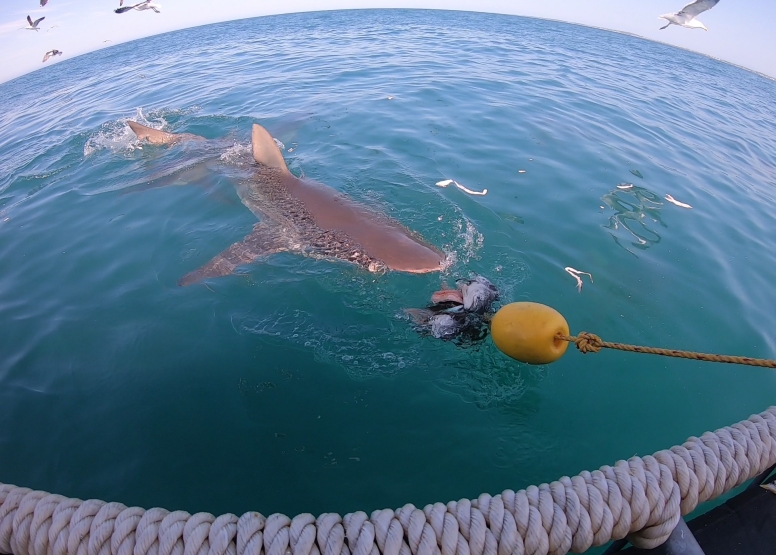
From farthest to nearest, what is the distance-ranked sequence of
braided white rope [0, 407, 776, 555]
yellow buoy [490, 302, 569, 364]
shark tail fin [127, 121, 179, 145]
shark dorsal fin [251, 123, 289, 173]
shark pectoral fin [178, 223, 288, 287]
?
shark tail fin [127, 121, 179, 145], shark dorsal fin [251, 123, 289, 173], shark pectoral fin [178, 223, 288, 287], yellow buoy [490, 302, 569, 364], braided white rope [0, 407, 776, 555]

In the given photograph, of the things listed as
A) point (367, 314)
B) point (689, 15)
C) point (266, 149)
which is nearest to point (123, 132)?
point (266, 149)

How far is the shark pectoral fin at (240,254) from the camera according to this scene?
5.36 meters

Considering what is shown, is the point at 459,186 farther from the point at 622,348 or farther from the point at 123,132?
the point at 123,132

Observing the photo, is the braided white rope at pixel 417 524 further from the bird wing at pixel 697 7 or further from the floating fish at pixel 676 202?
the bird wing at pixel 697 7

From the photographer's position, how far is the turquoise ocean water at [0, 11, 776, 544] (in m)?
3.41

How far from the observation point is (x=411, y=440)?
3479 millimetres

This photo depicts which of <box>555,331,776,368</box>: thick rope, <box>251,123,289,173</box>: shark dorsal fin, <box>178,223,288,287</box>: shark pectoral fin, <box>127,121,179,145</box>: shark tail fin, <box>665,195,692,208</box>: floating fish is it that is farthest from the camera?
<box>127,121,179,145</box>: shark tail fin

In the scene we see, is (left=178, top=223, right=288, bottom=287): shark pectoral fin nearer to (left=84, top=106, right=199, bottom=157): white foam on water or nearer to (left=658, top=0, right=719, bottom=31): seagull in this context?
(left=84, top=106, right=199, bottom=157): white foam on water

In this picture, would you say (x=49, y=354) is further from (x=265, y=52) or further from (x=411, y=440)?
(x=265, y=52)

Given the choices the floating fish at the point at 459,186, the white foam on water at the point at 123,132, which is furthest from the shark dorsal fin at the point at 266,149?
the white foam on water at the point at 123,132

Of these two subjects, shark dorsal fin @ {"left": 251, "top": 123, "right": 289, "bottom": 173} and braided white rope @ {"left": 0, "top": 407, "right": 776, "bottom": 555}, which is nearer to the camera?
braided white rope @ {"left": 0, "top": 407, "right": 776, "bottom": 555}

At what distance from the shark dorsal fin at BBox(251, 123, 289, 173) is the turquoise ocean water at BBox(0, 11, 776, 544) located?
2.96 ft

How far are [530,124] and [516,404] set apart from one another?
330 inches

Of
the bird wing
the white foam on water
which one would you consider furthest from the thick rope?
the bird wing
